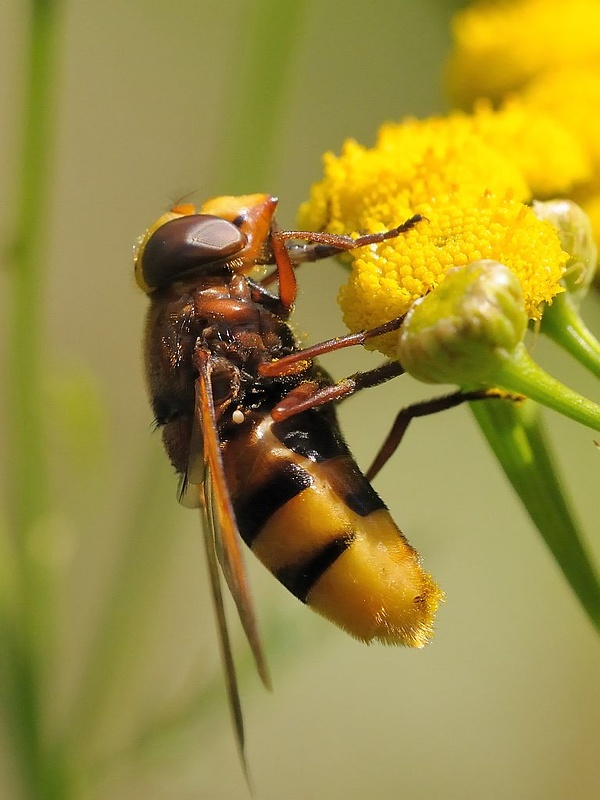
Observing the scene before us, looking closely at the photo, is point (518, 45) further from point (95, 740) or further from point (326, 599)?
point (95, 740)

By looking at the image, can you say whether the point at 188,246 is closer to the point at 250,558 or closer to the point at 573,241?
the point at 573,241

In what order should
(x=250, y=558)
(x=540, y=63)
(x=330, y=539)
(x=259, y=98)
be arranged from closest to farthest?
(x=330, y=539)
(x=540, y=63)
(x=259, y=98)
(x=250, y=558)

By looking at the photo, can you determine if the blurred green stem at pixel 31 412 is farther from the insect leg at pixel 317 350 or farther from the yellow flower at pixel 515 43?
the yellow flower at pixel 515 43

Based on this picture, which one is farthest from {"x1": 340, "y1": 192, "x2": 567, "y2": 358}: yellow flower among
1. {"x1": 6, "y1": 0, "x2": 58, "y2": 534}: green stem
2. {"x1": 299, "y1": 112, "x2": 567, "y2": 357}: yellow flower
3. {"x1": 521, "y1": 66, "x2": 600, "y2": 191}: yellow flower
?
{"x1": 6, "y1": 0, "x2": 58, "y2": 534}: green stem

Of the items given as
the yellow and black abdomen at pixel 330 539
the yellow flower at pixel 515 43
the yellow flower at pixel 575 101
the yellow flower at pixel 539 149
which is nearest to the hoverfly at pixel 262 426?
the yellow and black abdomen at pixel 330 539

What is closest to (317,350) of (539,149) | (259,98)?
(539,149)

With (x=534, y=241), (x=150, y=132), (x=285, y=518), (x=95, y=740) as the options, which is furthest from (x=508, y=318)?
(x=150, y=132)
